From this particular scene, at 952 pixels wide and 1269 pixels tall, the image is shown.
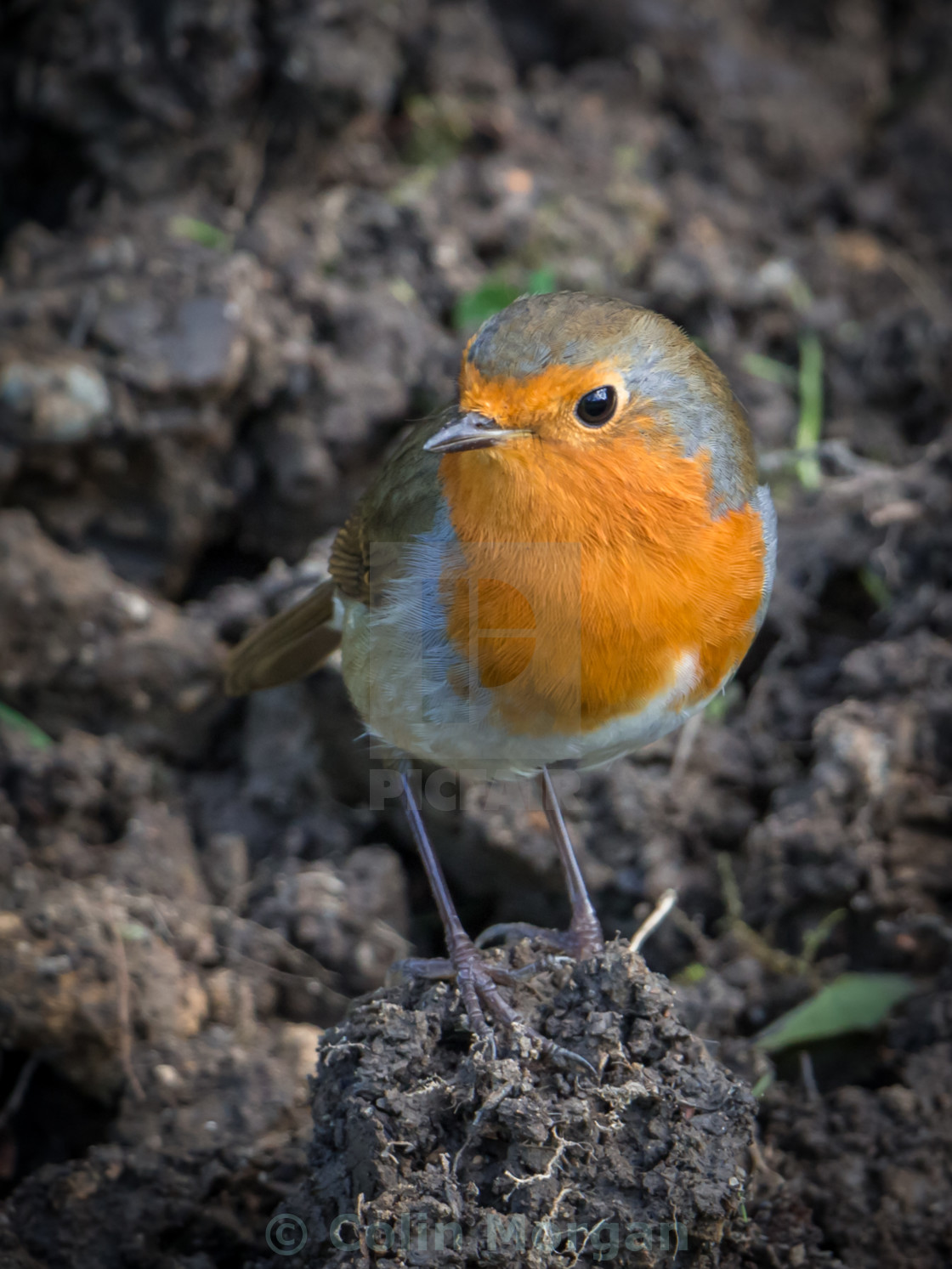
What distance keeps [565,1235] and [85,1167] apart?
1.00 m

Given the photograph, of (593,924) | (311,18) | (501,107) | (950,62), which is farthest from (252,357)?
(950,62)

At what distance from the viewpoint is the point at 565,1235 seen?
2.13 meters

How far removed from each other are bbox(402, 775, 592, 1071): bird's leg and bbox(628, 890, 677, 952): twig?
319 millimetres

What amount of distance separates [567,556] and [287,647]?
1140 mm

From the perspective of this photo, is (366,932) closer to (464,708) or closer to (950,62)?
(464,708)

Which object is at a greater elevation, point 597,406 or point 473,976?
point 597,406

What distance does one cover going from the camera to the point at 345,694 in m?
3.64

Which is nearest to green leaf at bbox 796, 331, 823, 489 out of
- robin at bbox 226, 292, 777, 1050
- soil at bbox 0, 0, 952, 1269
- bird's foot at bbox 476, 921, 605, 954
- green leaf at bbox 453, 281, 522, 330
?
soil at bbox 0, 0, 952, 1269

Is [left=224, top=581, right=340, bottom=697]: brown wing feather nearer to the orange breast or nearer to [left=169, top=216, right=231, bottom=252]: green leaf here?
the orange breast

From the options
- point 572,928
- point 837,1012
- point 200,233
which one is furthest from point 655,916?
point 200,233

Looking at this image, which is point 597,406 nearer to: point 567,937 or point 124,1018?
point 567,937

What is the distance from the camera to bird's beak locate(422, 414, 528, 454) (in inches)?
88.6

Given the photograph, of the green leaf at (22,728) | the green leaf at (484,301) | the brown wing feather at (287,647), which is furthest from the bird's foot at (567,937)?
the green leaf at (484,301)

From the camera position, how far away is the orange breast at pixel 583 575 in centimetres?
236
